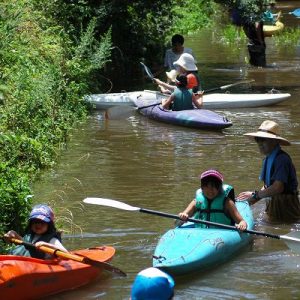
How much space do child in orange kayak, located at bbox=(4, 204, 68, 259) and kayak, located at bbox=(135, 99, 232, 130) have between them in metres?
6.61

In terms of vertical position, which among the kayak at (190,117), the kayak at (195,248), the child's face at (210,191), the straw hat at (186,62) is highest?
the straw hat at (186,62)

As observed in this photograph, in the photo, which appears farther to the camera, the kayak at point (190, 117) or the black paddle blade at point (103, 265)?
the kayak at point (190, 117)

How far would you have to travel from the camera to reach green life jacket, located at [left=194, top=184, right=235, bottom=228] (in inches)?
311

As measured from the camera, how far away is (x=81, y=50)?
14945mm

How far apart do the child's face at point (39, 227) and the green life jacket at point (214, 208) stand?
1.64m

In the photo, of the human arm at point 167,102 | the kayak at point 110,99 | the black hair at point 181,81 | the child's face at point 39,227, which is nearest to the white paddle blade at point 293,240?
the child's face at point 39,227

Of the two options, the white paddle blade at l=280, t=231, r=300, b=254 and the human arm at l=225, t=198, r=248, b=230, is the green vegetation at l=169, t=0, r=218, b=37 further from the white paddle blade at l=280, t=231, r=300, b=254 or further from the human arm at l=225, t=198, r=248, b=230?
the white paddle blade at l=280, t=231, r=300, b=254

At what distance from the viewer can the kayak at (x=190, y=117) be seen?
13.3 m

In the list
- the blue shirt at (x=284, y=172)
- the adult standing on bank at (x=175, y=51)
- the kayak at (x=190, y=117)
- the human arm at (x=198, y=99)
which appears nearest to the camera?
the blue shirt at (x=284, y=172)

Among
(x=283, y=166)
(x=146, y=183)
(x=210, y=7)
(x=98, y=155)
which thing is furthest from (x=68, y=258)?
(x=210, y=7)

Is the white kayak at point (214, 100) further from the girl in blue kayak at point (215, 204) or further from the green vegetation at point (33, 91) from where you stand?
the girl in blue kayak at point (215, 204)

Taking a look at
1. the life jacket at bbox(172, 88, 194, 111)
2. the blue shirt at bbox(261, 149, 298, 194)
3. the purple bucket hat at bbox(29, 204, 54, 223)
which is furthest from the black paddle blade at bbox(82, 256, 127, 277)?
the life jacket at bbox(172, 88, 194, 111)

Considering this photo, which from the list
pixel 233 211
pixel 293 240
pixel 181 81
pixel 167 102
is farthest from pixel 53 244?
pixel 167 102

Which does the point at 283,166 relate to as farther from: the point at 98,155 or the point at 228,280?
the point at 98,155
